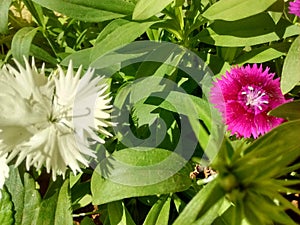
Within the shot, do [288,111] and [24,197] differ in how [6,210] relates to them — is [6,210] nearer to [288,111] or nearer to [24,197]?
[24,197]

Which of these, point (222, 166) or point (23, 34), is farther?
point (23, 34)

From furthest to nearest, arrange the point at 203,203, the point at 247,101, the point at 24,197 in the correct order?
the point at 24,197 → the point at 247,101 → the point at 203,203

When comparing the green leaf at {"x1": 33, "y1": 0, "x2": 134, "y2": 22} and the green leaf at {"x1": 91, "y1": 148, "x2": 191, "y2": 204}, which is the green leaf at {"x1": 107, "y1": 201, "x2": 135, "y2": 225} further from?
the green leaf at {"x1": 33, "y1": 0, "x2": 134, "y2": 22}

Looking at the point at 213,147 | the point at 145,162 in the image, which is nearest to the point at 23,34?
the point at 145,162

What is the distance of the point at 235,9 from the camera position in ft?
3.38

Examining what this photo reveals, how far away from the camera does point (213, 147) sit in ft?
2.83

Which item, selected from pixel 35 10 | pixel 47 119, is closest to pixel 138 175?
pixel 47 119

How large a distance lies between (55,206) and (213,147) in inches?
16.5

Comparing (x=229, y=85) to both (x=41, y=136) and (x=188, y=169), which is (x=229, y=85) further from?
(x=41, y=136)

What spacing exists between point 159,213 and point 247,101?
0.95 ft

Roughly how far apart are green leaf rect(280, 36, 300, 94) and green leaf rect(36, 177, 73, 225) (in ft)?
1.47

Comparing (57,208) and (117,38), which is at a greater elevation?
(117,38)

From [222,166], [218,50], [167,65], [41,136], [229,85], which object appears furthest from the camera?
[218,50]

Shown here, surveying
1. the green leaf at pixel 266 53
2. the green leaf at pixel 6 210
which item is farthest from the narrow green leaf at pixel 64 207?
the green leaf at pixel 266 53
